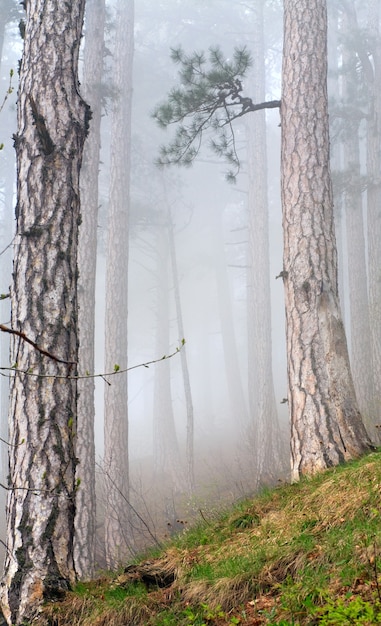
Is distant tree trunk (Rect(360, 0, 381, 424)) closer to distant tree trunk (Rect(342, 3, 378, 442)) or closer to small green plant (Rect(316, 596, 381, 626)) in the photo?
distant tree trunk (Rect(342, 3, 378, 442))

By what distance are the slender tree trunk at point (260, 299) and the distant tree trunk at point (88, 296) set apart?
438 cm

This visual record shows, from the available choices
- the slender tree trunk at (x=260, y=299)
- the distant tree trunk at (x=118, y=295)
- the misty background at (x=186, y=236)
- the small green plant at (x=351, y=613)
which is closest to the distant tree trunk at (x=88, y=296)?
the misty background at (x=186, y=236)

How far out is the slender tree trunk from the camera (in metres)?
13.1

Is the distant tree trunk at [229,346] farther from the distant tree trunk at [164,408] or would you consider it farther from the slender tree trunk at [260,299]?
the slender tree trunk at [260,299]

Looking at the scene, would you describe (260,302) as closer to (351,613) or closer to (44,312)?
(44,312)

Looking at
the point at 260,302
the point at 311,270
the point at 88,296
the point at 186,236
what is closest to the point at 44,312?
the point at 311,270

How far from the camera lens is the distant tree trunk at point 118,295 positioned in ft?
35.1

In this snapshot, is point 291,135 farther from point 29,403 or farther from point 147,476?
point 147,476

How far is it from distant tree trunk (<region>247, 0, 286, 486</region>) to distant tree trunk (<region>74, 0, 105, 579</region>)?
13.7 ft

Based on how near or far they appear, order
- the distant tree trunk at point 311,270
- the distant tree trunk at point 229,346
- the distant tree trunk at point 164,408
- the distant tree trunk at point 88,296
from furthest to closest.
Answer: the distant tree trunk at point 229,346
the distant tree trunk at point 164,408
the distant tree trunk at point 88,296
the distant tree trunk at point 311,270

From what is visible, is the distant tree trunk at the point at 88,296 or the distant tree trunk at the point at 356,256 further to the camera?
the distant tree trunk at the point at 356,256

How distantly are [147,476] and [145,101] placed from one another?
43.5ft

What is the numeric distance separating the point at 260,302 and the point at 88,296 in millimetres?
7576

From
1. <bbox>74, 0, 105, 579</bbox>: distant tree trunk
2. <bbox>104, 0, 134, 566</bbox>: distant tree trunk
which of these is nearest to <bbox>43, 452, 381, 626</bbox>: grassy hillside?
<bbox>74, 0, 105, 579</bbox>: distant tree trunk
